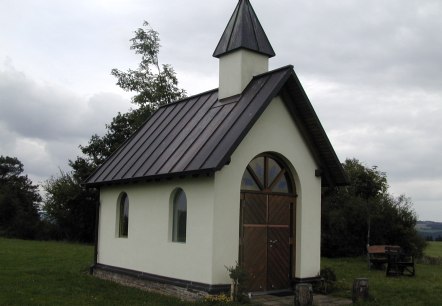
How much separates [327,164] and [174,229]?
15.1ft

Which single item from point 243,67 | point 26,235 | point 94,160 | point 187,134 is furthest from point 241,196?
point 26,235

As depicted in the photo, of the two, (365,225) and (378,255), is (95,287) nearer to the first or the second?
(378,255)

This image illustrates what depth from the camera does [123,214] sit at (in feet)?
51.9

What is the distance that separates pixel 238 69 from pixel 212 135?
92.9 inches

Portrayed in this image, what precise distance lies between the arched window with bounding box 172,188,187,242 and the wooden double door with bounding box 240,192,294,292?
155 cm

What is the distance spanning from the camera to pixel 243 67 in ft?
45.2

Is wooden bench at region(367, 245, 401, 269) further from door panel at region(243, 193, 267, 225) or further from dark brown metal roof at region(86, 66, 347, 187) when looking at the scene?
door panel at region(243, 193, 267, 225)

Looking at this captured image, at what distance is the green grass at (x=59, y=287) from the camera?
1168 centimetres

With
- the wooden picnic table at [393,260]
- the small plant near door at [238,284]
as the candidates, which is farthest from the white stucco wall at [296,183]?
the wooden picnic table at [393,260]

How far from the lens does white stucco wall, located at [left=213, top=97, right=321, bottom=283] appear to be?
11.6 meters

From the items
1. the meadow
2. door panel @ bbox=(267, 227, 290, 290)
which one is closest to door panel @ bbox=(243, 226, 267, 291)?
door panel @ bbox=(267, 227, 290, 290)

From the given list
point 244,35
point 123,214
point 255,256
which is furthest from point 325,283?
point 244,35

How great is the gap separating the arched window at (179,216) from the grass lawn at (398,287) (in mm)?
4210

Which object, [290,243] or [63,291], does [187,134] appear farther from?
[63,291]
